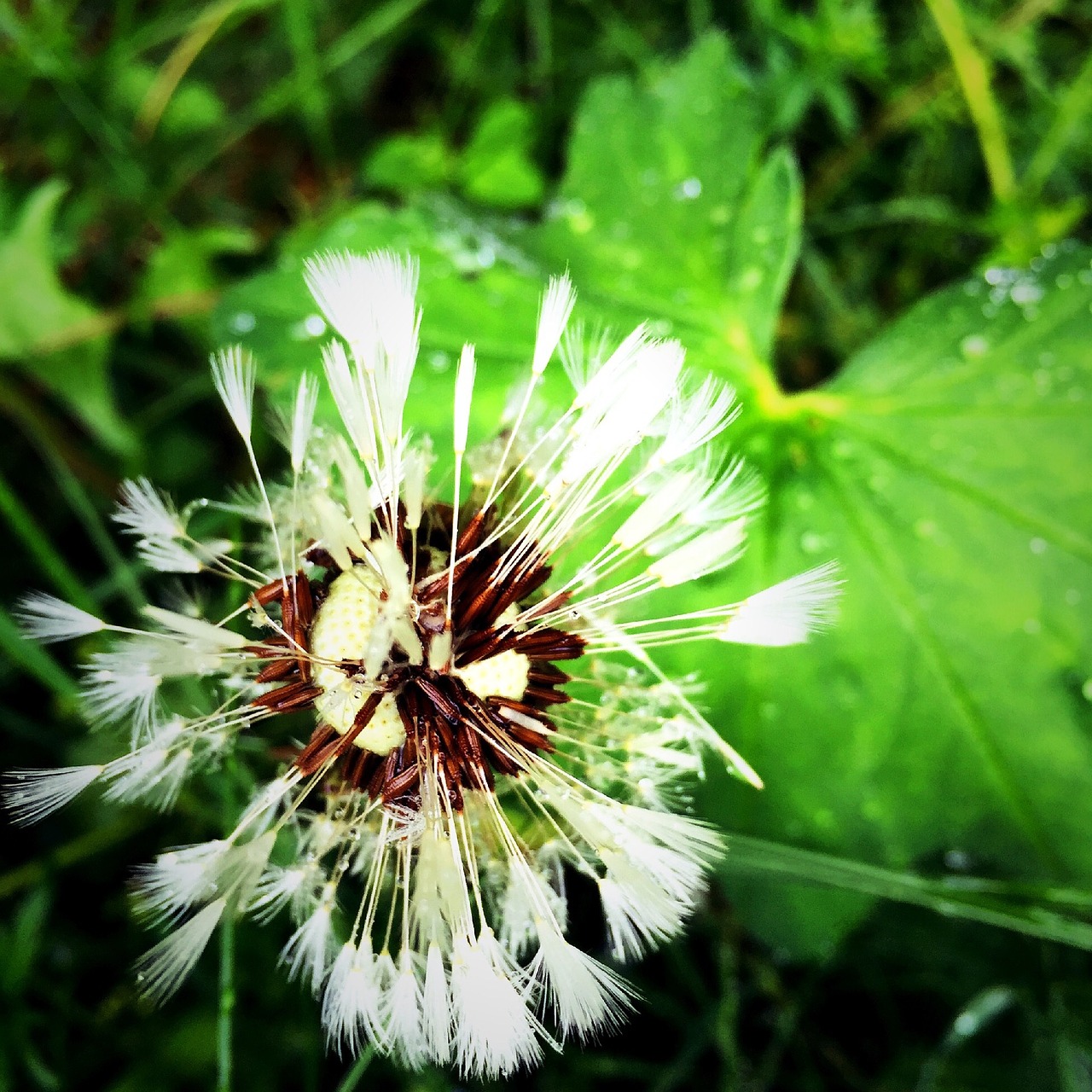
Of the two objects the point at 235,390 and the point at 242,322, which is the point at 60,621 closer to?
the point at 235,390

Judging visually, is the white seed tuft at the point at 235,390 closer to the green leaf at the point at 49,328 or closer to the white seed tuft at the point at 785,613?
the white seed tuft at the point at 785,613

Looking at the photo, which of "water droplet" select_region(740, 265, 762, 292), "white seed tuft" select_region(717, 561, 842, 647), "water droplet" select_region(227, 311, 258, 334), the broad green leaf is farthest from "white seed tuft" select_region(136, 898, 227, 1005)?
"water droplet" select_region(740, 265, 762, 292)

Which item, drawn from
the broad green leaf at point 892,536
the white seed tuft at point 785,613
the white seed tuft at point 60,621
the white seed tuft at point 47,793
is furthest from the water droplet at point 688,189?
the white seed tuft at point 47,793

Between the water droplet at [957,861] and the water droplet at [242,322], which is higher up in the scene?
the water droplet at [242,322]

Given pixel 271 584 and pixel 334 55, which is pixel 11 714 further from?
pixel 334 55

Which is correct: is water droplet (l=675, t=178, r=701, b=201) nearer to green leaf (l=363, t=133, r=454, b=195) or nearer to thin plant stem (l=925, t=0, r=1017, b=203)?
green leaf (l=363, t=133, r=454, b=195)

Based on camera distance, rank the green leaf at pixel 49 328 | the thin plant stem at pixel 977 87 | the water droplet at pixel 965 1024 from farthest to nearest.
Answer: the thin plant stem at pixel 977 87
the green leaf at pixel 49 328
the water droplet at pixel 965 1024

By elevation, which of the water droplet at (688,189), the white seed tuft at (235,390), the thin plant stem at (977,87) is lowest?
the white seed tuft at (235,390)

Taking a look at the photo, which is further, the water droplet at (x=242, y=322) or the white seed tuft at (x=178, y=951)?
the water droplet at (x=242, y=322)
